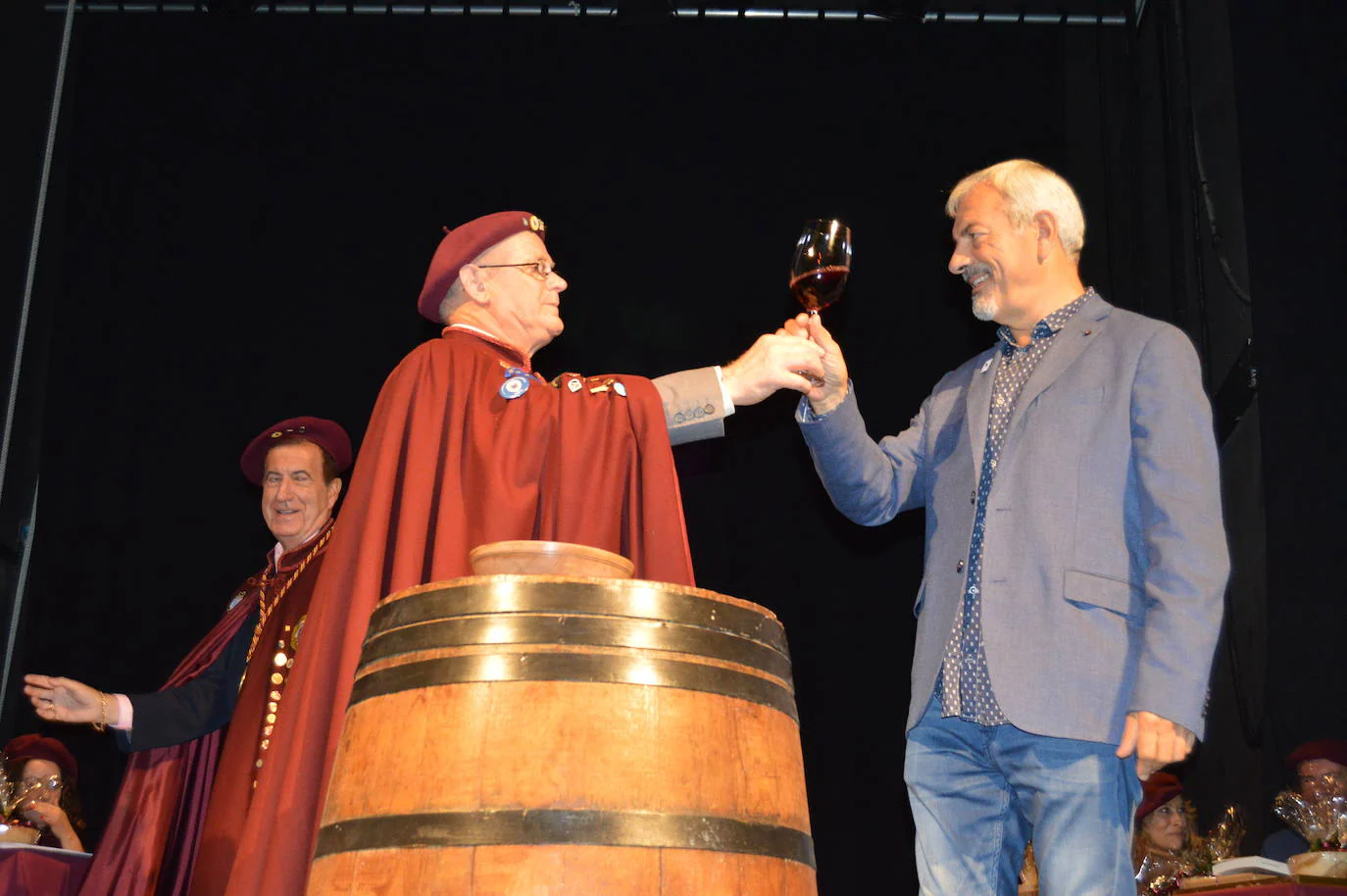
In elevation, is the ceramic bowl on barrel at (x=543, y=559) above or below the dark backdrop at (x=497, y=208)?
below

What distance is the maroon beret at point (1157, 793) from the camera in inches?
184

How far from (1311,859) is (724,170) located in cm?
354

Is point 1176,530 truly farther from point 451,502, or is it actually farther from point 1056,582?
point 451,502

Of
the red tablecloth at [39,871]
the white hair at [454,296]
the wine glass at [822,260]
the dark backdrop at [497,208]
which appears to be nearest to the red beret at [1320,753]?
the dark backdrop at [497,208]

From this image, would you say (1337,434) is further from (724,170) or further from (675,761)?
(675,761)

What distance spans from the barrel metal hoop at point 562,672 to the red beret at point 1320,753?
2789 mm

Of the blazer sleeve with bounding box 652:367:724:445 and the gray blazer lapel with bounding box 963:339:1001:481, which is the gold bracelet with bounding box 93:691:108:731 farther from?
the gray blazer lapel with bounding box 963:339:1001:481

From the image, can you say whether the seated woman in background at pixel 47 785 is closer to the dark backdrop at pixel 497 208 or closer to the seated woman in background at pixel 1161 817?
the dark backdrop at pixel 497 208

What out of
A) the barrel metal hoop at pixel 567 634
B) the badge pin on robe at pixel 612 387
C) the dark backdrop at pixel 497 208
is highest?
the dark backdrop at pixel 497 208

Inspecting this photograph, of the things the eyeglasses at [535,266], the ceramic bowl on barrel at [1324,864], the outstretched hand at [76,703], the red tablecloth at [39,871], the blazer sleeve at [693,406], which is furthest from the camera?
the outstretched hand at [76,703]

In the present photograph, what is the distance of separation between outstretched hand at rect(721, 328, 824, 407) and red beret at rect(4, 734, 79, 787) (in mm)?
3288

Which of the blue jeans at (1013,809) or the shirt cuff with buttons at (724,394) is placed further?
the shirt cuff with buttons at (724,394)

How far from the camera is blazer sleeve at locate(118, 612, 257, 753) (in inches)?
155

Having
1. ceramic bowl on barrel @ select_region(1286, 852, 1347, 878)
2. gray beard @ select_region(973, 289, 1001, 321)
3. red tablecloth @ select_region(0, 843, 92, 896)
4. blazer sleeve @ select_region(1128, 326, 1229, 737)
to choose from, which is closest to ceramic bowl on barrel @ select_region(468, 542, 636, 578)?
blazer sleeve @ select_region(1128, 326, 1229, 737)
